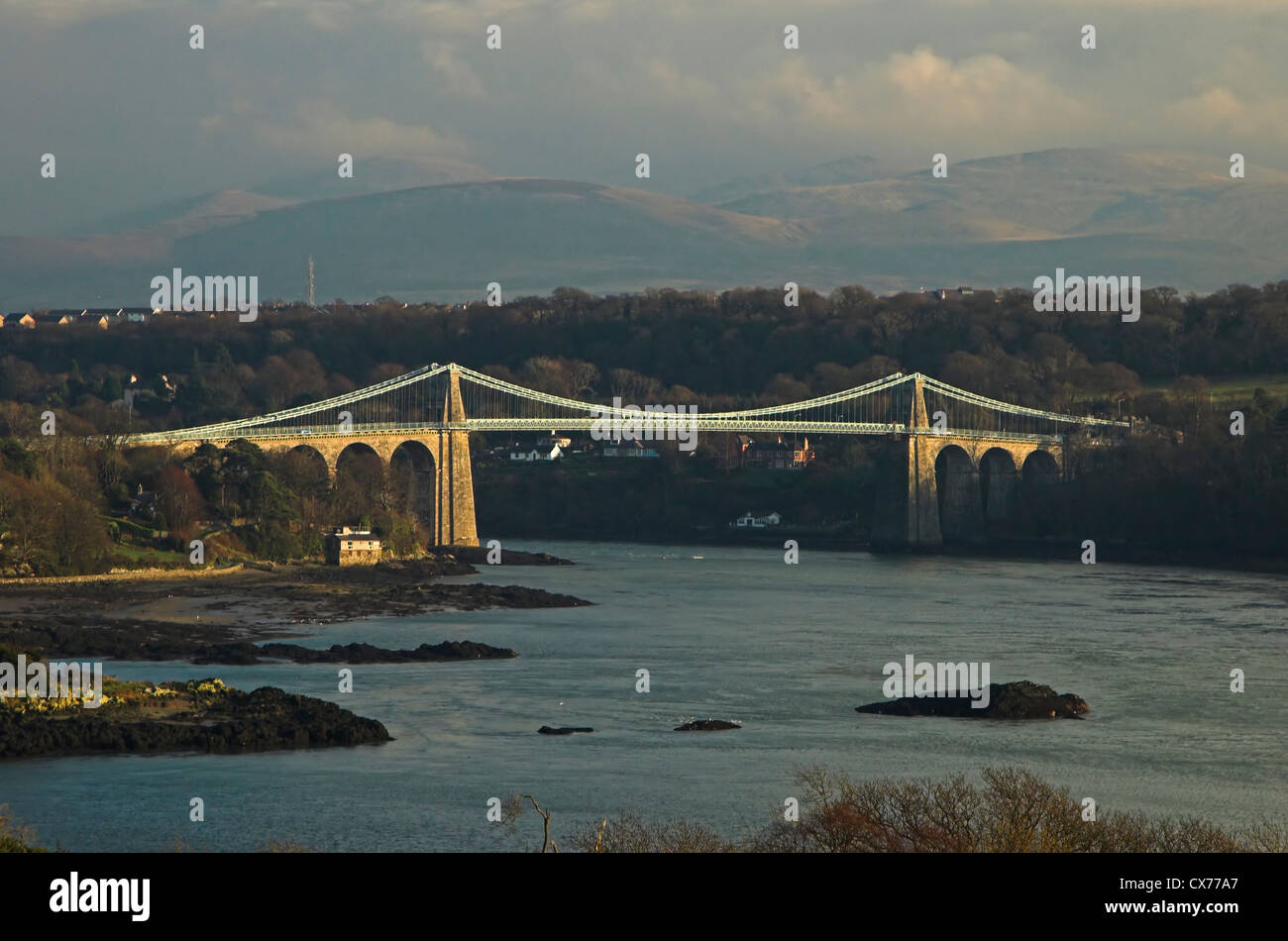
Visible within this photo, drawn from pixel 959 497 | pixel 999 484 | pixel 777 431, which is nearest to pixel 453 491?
pixel 777 431

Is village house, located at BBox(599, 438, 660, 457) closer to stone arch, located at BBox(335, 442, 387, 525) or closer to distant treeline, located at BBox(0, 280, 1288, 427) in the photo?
distant treeline, located at BBox(0, 280, 1288, 427)

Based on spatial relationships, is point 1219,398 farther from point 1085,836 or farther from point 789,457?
point 1085,836

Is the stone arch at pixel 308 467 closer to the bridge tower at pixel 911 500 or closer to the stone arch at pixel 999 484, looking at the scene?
the bridge tower at pixel 911 500

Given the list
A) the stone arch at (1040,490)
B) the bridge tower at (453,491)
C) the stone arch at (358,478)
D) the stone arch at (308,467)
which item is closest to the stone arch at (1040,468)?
the stone arch at (1040,490)

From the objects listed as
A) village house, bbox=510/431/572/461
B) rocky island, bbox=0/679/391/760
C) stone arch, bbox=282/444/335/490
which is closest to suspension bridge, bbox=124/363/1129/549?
stone arch, bbox=282/444/335/490

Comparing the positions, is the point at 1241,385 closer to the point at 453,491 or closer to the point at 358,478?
the point at 453,491
